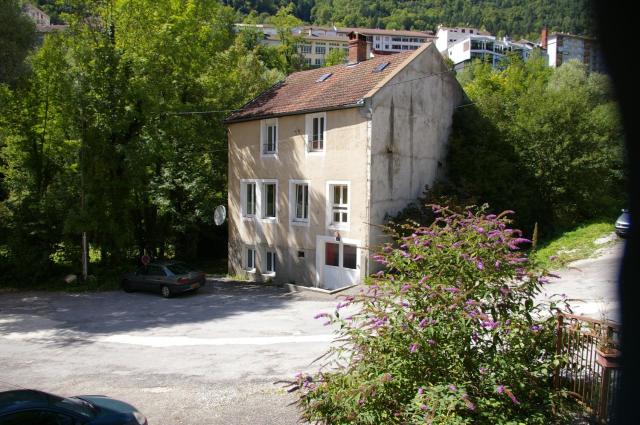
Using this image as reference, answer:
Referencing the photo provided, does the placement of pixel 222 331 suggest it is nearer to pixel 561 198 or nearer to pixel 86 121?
pixel 86 121

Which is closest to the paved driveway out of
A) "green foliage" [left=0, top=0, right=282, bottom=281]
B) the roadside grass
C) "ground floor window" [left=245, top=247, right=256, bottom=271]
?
"ground floor window" [left=245, top=247, right=256, bottom=271]

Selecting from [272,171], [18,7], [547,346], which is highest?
[18,7]

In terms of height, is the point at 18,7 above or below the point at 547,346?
above

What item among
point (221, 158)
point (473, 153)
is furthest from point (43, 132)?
point (473, 153)

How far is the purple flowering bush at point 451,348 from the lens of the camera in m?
5.53

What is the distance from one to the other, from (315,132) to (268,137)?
3303mm

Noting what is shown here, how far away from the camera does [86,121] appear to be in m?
24.4

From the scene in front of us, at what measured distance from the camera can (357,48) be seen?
85.4 feet

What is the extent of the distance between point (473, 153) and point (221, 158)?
14283mm

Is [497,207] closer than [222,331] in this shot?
No

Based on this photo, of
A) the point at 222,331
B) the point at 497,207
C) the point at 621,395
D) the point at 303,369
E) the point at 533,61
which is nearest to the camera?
the point at 621,395

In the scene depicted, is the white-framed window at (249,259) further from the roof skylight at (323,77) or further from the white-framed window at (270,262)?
the roof skylight at (323,77)

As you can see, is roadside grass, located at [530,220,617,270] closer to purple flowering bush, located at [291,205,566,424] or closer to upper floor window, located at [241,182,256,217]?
upper floor window, located at [241,182,256,217]

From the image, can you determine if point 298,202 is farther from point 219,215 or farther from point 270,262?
point 219,215
